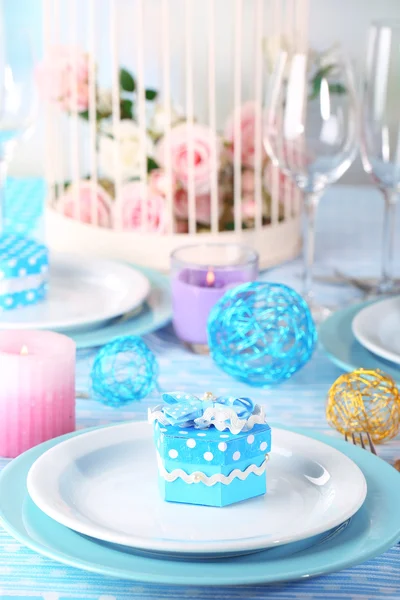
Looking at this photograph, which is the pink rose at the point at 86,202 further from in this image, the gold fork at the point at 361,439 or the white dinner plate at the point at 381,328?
the gold fork at the point at 361,439

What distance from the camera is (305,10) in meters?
1.12

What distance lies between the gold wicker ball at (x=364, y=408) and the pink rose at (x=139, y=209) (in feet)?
1.44

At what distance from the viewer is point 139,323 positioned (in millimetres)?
867

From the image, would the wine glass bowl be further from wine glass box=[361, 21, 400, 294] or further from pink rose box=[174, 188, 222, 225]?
wine glass box=[361, 21, 400, 294]

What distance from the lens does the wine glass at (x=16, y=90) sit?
1005 mm

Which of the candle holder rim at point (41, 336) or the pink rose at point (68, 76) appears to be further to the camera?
the pink rose at point (68, 76)

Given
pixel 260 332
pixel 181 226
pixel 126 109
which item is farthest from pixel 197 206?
pixel 260 332

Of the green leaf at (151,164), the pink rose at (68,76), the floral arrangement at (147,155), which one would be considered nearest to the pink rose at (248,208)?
the floral arrangement at (147,155)

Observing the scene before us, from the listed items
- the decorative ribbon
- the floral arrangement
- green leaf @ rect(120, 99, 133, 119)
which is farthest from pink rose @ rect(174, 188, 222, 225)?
the decorative ribbon

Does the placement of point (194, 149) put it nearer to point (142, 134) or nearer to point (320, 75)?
point (142, 134)

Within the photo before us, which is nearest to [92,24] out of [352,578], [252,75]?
[252,75]

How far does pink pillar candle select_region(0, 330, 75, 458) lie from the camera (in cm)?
64

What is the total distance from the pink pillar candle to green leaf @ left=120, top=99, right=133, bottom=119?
49cm

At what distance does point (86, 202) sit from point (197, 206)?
126 mm
